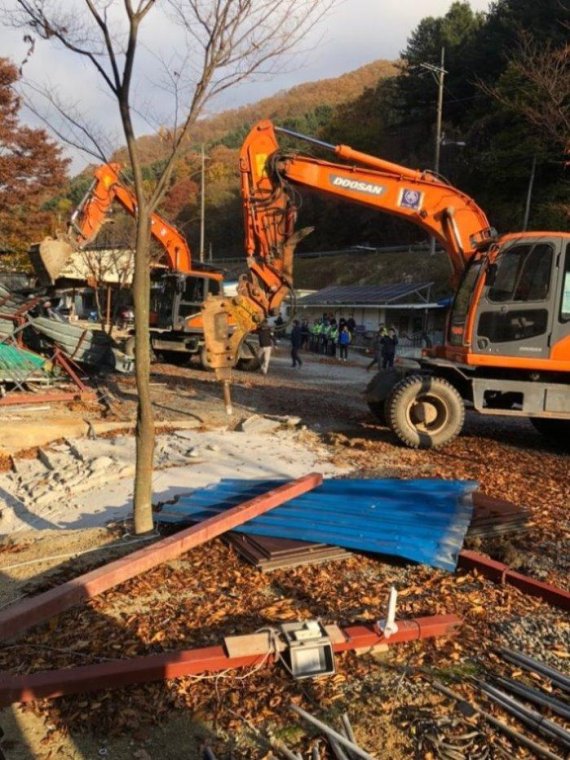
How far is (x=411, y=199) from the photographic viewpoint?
1037 cm

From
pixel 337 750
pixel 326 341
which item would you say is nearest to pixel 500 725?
pixel 337 750

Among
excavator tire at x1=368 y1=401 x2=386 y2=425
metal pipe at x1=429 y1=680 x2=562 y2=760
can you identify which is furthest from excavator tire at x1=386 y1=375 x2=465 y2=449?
metal pipe at x1=429 y1=680 x2=562 y2=760

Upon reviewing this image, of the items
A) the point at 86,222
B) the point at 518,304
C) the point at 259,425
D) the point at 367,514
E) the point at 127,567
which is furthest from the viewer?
the point at 86,222

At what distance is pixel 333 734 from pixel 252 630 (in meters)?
1.11

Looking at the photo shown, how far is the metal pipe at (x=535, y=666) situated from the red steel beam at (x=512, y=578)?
83cm

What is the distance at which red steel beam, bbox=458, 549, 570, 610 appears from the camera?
4.41 meters

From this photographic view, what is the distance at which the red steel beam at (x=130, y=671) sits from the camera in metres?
3.22

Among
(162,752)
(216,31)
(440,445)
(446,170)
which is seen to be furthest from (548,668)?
(446,170)

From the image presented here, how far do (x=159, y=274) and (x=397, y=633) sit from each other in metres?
17.0

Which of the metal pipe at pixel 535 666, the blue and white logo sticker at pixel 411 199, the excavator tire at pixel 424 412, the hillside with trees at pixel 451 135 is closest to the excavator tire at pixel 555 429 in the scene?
the excavator tire at pixel 424 412

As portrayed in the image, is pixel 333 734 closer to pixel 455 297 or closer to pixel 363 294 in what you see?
pixel 455 297

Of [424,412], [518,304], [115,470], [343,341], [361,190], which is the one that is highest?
[361,190]

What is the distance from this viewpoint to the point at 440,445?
31.6 ft

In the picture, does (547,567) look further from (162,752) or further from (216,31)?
(216,31)
